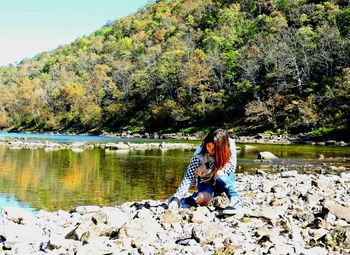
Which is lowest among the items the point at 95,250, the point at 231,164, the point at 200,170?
the point at 95,250

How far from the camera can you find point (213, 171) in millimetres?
9914

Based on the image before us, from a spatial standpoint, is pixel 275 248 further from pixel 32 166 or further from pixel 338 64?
pixel 338 64

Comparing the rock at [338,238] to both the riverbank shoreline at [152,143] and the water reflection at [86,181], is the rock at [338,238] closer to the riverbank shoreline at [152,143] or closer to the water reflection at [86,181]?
the water reflection at [86,181]

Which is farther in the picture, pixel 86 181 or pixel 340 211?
pixel 86 181

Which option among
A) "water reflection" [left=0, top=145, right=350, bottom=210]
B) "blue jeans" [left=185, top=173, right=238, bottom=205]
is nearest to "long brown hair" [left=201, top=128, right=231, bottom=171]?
"blue jeans" [left=185, top=173, right=238, bottom=205]

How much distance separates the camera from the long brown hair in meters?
9.59

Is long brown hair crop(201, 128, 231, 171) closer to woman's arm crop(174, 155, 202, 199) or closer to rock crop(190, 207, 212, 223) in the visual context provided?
woman's arm crop(174, 155, 202, 199)

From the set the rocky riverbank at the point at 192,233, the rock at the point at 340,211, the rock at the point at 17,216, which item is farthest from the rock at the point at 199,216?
the rock at the point at 17,216

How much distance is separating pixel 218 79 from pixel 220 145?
8238 cm

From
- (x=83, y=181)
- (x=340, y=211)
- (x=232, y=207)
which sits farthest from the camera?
(x=83, y=181)

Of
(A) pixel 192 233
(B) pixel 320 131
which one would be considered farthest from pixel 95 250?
(B) pixel 320 131

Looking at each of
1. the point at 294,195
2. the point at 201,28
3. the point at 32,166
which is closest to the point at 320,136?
the point at 32,166

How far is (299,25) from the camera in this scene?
10250cm

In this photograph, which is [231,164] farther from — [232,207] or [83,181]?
[83,181]
